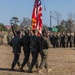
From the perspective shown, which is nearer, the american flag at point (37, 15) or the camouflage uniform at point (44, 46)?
the camouflage uniform at point (44, 46)

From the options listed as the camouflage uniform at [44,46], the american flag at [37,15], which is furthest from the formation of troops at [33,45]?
the american flag at [37,15]

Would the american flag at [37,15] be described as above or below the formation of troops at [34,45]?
above

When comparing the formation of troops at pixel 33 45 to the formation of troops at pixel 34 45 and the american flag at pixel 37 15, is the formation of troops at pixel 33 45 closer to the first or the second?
the formation of troops at pixel 34 45

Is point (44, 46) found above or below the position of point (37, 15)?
below

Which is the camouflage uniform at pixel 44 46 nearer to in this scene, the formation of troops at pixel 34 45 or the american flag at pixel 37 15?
the formation of troops at pixel 34 45

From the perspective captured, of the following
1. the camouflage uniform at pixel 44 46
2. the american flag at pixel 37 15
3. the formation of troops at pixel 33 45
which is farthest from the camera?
the american flag at pixel 37 15

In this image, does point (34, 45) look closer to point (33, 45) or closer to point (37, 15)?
point (33, 45)

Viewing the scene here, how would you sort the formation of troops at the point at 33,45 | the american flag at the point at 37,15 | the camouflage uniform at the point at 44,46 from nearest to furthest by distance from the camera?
the camouflage uniform at the point at 44,46
the formation of troops at the point at 33,45
the american flag at the point at 37,15

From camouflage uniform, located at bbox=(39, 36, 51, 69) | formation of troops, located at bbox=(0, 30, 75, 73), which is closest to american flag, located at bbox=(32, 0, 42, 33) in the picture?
formation of troops, located at bbox=(0, 30, 75, 73)

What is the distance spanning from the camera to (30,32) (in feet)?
50.9

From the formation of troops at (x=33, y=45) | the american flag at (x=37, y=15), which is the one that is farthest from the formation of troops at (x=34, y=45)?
the american flag at (x=37, y=15)

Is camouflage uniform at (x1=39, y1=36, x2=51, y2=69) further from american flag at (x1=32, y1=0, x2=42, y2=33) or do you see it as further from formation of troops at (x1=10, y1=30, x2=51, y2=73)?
american flag at (x1=32, y1=0, x2=42, y2=33)

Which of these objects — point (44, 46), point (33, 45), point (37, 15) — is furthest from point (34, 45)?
point (37, 15)

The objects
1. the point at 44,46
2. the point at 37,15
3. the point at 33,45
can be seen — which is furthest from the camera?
the point at 37,15
